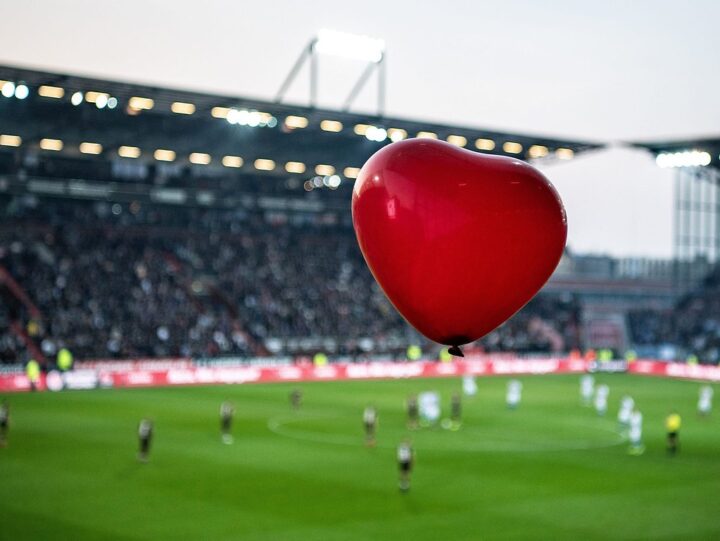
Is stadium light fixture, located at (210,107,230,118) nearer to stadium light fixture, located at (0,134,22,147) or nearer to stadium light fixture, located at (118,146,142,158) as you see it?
stadium light fixture, located at (118,146,142,158)

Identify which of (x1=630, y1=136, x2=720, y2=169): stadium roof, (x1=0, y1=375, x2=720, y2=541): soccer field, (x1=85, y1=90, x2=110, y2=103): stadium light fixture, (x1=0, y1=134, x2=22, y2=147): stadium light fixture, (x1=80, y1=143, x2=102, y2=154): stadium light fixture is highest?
(x1=630, y1=136, x2=720, y2=169): stadium roof

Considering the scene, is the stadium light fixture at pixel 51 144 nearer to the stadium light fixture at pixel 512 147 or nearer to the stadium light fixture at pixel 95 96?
the stadium light fixture at pixel 95 96

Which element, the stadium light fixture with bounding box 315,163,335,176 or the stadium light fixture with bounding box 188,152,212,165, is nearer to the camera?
the stadium light fixture with bounding box 188,152,212,165

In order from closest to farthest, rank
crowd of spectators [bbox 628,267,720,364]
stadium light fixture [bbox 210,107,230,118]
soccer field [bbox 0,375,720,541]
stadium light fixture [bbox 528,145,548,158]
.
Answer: soccer field [bbox 0,375,720,541], stadium light fixture [bbox 210,107,230,118], stadium light fixture [bbox 528,145,548,158], crowd of spectators [bbox 628,267,720,364]

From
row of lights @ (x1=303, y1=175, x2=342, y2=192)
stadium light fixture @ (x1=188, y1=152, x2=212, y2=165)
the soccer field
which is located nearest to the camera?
the soccer field

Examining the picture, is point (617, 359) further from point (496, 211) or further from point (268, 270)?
point (496, 211)

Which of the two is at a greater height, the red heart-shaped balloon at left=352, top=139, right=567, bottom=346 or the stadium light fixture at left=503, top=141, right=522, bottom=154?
the stadium light fixture at left=503, top=141, right=522, bottom=154

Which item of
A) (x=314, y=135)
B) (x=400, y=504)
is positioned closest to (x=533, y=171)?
(x=400, y=504)

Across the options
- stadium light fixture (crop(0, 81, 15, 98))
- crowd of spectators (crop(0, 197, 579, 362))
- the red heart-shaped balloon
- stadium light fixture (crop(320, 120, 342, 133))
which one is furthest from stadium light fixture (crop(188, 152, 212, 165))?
the red heart-shaped balloon

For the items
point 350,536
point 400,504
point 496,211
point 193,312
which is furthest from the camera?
point 193,312
